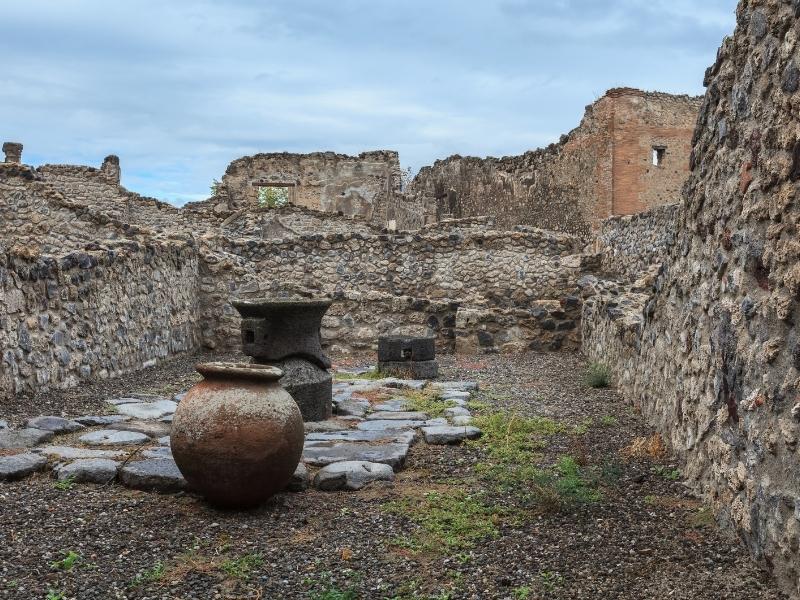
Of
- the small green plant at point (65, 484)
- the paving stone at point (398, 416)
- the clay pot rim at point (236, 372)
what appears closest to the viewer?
the clay pot rim at point (236, 372)

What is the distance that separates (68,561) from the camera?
11.7 feet

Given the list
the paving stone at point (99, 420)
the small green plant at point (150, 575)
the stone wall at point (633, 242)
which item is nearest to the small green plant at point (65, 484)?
the small green plant at point (150, 575)

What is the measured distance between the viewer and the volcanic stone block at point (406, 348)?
1009 cm

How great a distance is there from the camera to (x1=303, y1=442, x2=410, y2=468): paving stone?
18.0 ft

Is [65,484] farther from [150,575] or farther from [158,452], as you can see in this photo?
[150,575]

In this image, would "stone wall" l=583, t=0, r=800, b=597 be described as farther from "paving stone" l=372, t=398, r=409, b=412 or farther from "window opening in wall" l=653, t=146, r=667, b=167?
"window opening in wall" l=653, t=146, r=667, b=167

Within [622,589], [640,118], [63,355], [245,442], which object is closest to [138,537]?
[245,442]

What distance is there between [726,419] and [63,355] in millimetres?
6288

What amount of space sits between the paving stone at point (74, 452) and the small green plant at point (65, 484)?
412 millimetres

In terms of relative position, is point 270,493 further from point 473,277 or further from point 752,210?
point 473,277

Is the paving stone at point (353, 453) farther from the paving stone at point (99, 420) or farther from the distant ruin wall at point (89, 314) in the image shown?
the distant ruin wall at point (89, 314)

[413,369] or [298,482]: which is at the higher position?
[298,482]

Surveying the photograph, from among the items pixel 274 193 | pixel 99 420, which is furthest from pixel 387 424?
pixel 274 193

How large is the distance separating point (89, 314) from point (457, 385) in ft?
13.5
